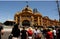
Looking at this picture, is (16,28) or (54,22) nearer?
(16,28)

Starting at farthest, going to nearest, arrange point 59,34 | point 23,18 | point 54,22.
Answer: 1. point 54,22
2. point 23,18
3. point 59,34

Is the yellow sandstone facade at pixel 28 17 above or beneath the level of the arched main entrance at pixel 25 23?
above

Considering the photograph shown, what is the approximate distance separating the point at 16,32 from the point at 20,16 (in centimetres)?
6990

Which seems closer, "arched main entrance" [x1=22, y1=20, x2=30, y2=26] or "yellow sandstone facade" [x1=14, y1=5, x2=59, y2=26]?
"arched main entrance" [x1=22, y1=20, x2=30, y2=26]

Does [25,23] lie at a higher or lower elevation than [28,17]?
lower

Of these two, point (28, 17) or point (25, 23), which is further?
point (28, 17)

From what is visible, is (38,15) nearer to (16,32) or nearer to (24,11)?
(24,11)

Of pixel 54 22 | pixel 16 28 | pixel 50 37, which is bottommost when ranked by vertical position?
pixel 54 22

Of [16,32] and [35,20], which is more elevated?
[16,32]

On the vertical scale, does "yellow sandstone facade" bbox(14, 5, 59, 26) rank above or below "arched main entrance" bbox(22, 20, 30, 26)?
above

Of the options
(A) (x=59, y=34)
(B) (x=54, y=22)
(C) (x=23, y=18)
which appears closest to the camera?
(A) (x=59, y=34)

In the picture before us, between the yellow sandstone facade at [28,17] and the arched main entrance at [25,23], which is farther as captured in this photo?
the yellow sandstone facade at [28,17]

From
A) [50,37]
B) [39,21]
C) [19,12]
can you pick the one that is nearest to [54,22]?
[39,21]

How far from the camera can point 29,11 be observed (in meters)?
81.3
